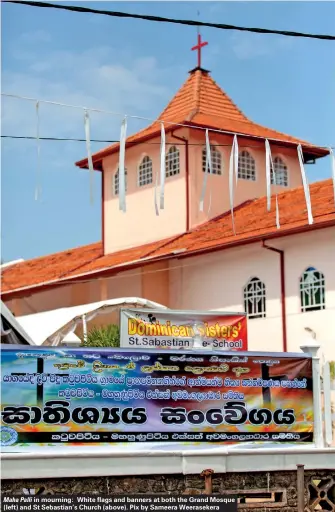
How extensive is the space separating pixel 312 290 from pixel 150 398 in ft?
31.8

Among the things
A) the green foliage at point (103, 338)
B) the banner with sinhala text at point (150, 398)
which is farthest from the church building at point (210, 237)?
the banner with sinhala text at point (150, 398)

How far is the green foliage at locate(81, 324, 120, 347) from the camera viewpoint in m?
20.0

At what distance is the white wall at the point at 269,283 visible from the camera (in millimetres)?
19766

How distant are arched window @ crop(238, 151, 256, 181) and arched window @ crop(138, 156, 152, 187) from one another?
2.52m

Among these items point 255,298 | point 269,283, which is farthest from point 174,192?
point 269,283

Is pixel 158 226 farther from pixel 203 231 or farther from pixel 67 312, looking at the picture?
pixel 67 312

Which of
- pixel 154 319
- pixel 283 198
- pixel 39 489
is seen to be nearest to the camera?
pixel 39 489

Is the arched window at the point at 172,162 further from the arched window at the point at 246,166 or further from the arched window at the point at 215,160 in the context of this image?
the arched window at the point at 246,166

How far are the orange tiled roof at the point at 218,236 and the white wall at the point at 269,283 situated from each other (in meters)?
0.47

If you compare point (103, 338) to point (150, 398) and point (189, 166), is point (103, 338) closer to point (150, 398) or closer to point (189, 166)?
point (189, 166)

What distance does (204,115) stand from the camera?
25.6 m

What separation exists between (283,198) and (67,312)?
21.7 feet

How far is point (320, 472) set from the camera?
1109cm

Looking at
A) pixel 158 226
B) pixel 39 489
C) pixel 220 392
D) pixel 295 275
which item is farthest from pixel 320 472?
pixel 158 226
